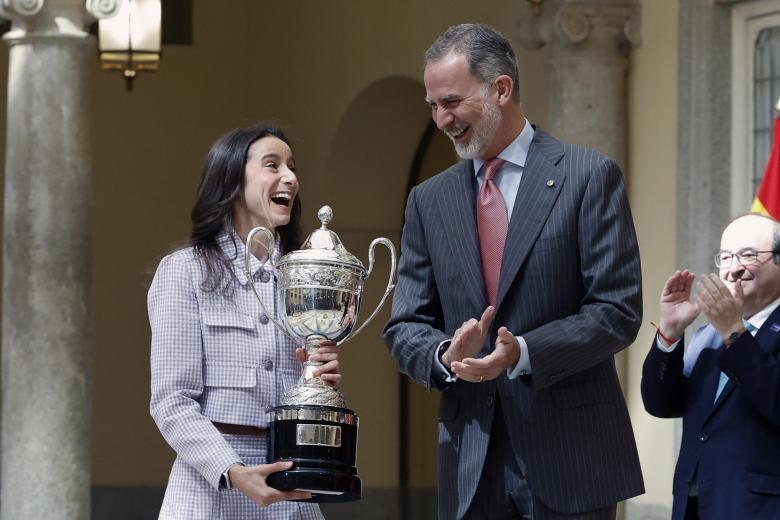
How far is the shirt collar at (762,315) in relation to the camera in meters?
5.43

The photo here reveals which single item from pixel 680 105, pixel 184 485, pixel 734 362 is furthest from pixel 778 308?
pixel 680 105

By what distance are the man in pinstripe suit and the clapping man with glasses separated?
0.88 m

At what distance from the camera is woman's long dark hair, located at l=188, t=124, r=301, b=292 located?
452 cm

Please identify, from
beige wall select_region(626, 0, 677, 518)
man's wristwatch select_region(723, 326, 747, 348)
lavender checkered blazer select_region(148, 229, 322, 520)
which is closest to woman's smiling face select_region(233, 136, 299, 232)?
lavender checkered blazer select_region(148, 229, 322, 520)

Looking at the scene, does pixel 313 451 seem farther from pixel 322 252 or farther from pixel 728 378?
pixel 728 378

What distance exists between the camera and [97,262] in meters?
13.4

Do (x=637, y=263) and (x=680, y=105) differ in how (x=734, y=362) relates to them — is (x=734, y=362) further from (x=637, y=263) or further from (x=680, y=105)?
(x=680, y=105)

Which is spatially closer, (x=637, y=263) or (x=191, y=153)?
(x=637, y=263)

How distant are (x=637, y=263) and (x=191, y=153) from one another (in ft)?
32.3

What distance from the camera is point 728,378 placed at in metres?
5.39

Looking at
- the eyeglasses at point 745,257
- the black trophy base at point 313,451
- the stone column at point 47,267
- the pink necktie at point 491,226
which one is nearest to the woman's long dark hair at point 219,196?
the black trophy base at point 313,451

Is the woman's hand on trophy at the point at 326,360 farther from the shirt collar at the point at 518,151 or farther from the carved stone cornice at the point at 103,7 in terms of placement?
the carved stone cornice at the point at 103,7

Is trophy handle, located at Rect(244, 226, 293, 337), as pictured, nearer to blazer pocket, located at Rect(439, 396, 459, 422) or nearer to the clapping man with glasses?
blazer pocket, located at Rect(439, 396, 459, 422)

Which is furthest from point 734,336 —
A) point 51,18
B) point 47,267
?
point 51,18
